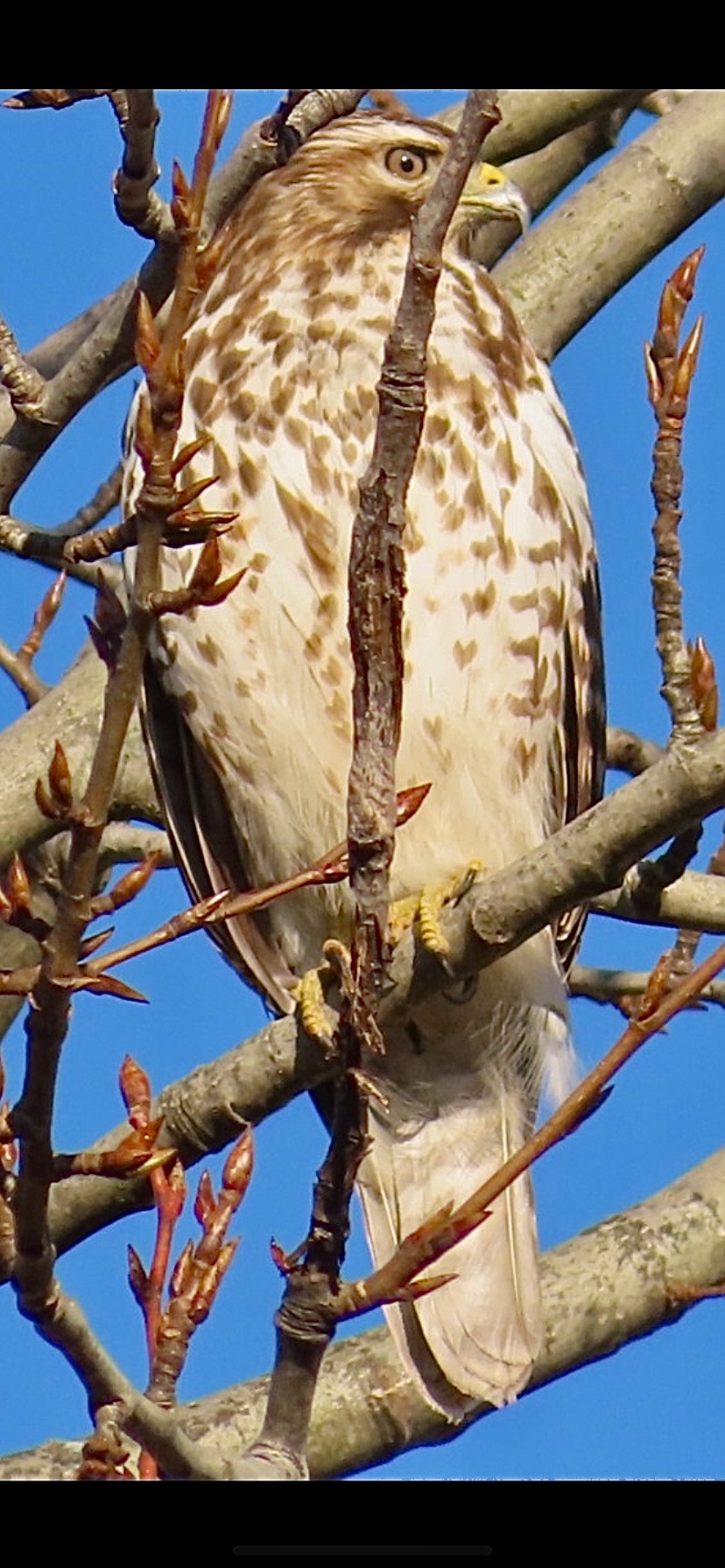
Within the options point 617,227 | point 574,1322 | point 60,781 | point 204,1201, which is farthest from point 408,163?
point 60,781

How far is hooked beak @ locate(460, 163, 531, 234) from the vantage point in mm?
4867

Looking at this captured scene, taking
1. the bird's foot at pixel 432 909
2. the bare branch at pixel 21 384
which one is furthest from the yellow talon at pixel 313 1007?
the bare branch at pixel 21 384

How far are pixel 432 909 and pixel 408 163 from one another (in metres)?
2.01

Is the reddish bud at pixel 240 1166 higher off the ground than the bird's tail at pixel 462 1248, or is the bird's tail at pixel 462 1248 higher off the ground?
the bird's tail at pixel 462 1248

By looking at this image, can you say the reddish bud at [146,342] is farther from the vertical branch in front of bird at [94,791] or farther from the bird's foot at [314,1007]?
the bird's foot at [314,1007]

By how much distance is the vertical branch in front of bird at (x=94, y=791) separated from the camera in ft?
7.25

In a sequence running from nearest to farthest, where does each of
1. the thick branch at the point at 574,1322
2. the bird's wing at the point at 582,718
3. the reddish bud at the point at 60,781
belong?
1. the reddish bud at the point at 60,781
2. the thick branch at the point at 574,1322
3. the bird's wing at the point at 582,718

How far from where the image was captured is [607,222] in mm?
5531

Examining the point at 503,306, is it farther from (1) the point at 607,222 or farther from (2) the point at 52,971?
(2) the point at 52,971

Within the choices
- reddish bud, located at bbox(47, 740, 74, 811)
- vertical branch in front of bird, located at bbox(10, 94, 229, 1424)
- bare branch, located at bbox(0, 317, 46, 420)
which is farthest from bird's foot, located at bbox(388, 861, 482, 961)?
bare branch, located at bbox(0, 317, 46, 420)

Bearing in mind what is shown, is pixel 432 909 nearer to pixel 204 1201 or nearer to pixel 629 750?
pixel 204 1201

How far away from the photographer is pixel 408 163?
195 inches

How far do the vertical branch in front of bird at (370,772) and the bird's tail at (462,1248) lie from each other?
4.02ft
